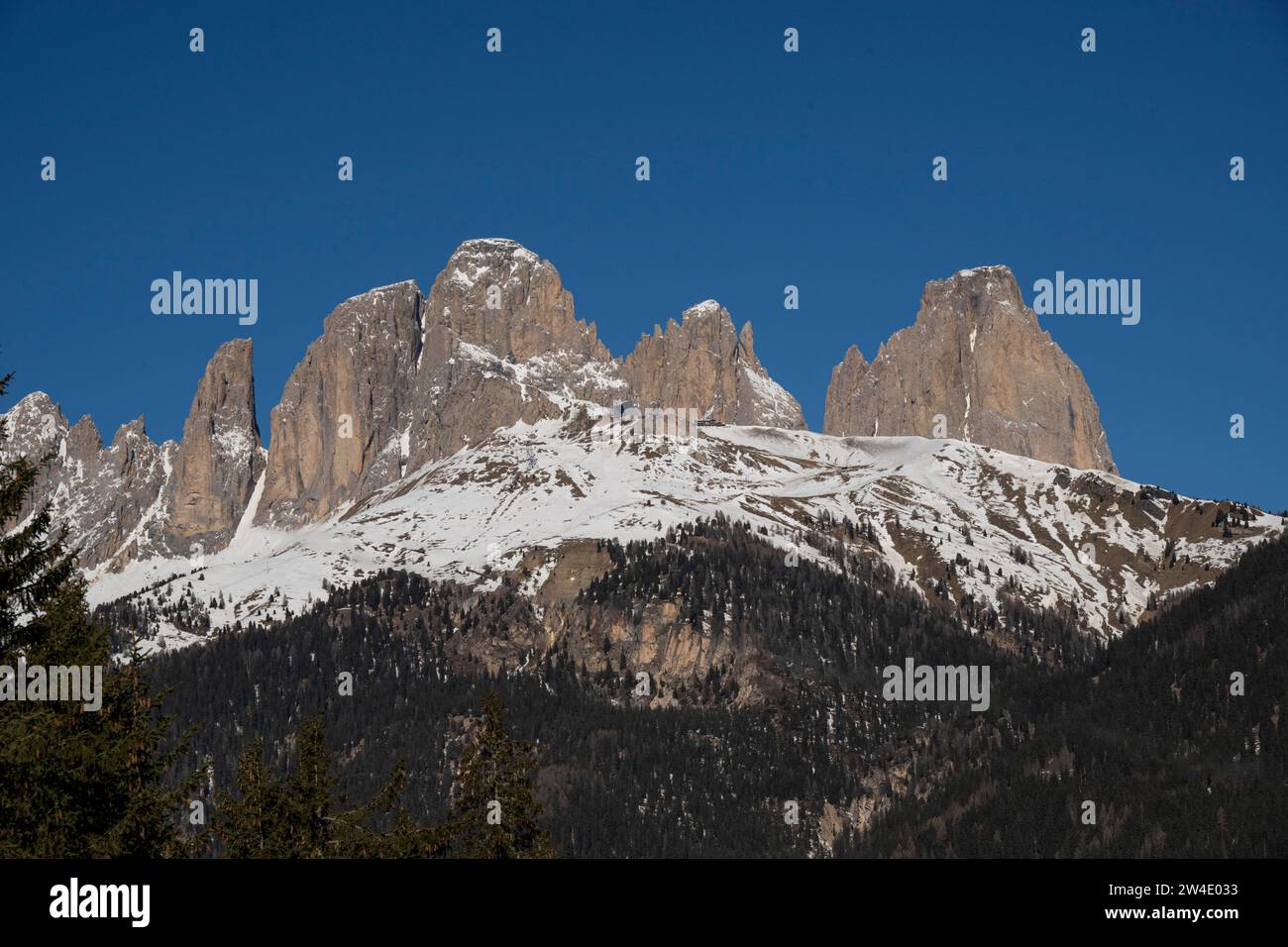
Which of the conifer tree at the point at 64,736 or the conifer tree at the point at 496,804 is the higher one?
the conifer tree at the point at 64,736

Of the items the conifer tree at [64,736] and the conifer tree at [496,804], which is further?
the conifer tree at [496,804]

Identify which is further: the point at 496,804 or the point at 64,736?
the point at 496,804

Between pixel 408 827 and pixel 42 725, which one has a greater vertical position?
pixel 42 725

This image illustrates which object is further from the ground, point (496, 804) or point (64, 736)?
point (64, 736)

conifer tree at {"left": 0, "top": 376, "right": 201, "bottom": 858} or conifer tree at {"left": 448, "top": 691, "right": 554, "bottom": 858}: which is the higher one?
conifer tree at {"left": 0, "top": 376, "right": 201, "bottom": 858}

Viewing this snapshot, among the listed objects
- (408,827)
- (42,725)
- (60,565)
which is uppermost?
(60,565)

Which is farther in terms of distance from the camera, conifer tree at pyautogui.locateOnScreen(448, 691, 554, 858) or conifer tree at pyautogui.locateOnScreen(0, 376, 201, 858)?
conifer tree at pyautogui.locateOnScreen(448, 691, 554, 858)
